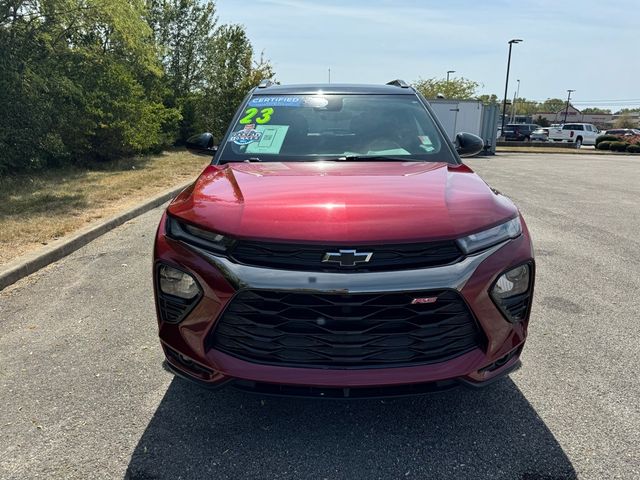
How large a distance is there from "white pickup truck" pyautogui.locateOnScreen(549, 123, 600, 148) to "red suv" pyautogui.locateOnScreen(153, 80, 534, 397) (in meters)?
45.1

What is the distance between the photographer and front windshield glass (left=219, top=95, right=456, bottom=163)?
3455mm

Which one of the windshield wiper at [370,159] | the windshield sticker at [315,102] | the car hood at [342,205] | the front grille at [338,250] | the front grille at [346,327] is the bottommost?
the front grille at [346,327]

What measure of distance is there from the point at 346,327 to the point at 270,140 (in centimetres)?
182

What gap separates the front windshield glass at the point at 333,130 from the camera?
3455 millimetres

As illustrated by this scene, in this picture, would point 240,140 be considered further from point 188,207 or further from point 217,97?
point 217,97

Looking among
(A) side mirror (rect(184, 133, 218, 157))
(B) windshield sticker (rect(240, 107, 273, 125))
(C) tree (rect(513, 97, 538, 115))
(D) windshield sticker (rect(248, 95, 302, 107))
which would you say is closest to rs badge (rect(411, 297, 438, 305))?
(B) windshield sticker (rect(240, 107, 273, 125))

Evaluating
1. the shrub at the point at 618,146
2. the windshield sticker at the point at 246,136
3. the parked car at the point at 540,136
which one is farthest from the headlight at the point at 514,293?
the parked car at the point at 540,136

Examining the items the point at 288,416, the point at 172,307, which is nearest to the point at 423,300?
the point at 288,416

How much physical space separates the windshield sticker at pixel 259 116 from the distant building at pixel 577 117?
375ft

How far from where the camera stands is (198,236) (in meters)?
2.35

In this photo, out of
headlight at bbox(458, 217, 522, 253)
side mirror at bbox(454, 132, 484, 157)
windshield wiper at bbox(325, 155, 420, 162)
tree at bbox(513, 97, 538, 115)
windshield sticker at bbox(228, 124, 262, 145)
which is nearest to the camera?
headlight at bbox(458, 217, 522, 253)

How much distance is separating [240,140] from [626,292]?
380cm

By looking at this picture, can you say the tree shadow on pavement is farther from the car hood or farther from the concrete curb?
the concrete curb

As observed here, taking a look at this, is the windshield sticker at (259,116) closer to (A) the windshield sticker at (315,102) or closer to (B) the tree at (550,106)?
(A) the windshield sticker at (315,102)
